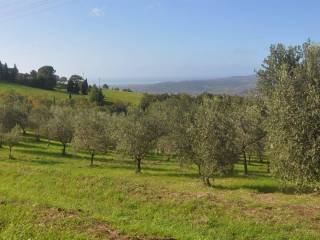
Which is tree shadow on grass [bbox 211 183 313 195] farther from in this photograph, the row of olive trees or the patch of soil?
the patch of soil

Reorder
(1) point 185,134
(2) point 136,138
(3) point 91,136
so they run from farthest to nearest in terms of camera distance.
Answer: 1. (3) point 91,136
2. (2) point 136,138
3. (1) point 185,134

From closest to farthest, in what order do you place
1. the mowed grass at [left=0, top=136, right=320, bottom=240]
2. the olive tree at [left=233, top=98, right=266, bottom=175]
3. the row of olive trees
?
the mowed grass at [left=0, top=136, right=320, bottom=240]
the row of olive trees
the olive tree at [left=233, top=98, right=266, bottom=175]

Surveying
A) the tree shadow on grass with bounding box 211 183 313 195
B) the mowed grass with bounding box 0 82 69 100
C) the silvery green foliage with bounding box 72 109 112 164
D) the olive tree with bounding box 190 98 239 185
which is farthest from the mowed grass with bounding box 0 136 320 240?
the mowed grass with bounding box 0 82 69 100

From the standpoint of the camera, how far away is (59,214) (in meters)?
19.4

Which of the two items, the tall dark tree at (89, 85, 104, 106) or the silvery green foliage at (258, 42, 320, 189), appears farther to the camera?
the tall dark tree at (89, 85, 104, 106)

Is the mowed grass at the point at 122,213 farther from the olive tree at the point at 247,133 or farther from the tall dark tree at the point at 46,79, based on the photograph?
the tall dark tree at the point at 46,79

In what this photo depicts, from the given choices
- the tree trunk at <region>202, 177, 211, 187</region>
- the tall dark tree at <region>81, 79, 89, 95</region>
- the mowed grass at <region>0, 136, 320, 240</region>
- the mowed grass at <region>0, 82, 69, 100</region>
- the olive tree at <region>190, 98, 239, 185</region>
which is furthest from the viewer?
the tall dark tree at <region>81, 79, 89, 95</region>

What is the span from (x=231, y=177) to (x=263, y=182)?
266 inches

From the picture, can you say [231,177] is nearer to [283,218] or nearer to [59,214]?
[283,218]

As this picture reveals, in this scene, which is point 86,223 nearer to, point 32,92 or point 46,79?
point 32,92

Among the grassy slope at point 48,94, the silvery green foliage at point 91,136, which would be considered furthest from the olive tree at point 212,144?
the grassy slope at point 48,94

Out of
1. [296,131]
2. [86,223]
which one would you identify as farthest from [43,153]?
[86,223]

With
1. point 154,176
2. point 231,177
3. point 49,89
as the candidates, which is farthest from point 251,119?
point 49,89

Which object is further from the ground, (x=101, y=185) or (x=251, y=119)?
(x=251, y=119)
